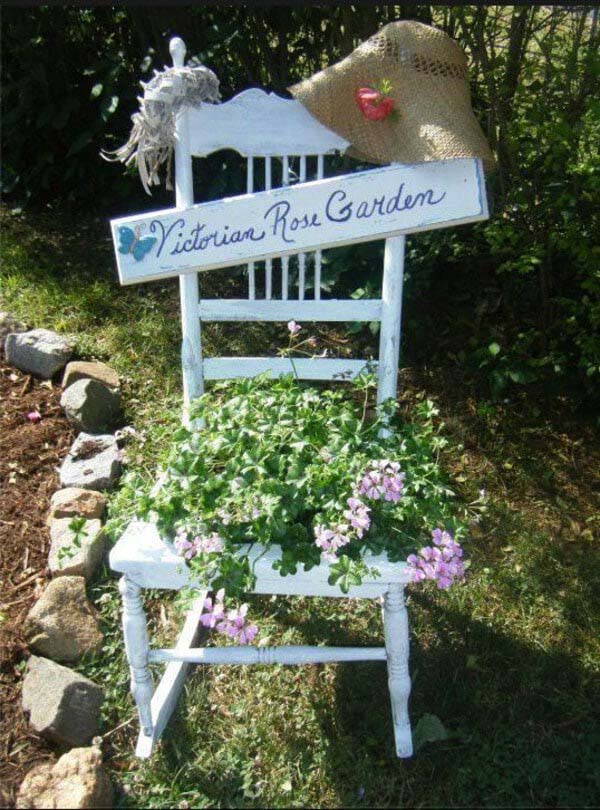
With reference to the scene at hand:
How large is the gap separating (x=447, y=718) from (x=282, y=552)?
80 centimetres

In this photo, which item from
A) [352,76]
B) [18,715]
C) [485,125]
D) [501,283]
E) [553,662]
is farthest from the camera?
[501,283]

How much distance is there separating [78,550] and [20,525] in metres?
0.34

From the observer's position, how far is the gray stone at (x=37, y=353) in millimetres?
3307

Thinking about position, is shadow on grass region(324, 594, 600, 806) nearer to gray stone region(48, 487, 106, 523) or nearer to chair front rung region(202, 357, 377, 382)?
chair front rung region(202, 357, 377, 382)

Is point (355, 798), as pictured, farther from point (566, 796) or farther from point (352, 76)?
point (352, 76)

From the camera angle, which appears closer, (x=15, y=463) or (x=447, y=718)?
(x=447, y=718)

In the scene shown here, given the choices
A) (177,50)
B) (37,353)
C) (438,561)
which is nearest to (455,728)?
(438,561)

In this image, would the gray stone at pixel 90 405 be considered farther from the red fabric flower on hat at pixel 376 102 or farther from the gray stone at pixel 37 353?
the red fabric flower on hat at pixel 376 102

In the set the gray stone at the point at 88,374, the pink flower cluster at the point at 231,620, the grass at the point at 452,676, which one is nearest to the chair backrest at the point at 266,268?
the grass at the point at 452,676

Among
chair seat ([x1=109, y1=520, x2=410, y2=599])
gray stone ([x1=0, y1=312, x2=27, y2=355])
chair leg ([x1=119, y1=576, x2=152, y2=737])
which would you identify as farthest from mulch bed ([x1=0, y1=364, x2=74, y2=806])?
chair seat ([x1=109, y1=520, x2=410, y2=599])

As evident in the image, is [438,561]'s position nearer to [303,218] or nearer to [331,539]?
[331,539]

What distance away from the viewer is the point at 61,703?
6.85 feet

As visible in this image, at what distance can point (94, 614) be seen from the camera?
2404 millimetres

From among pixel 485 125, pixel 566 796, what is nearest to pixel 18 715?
pixel 566 796
